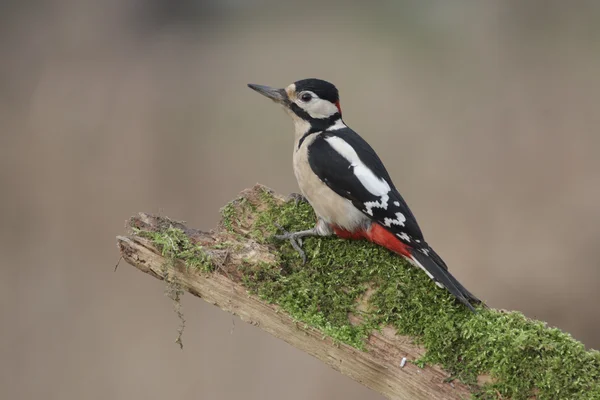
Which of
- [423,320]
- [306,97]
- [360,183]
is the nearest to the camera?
[423,320]

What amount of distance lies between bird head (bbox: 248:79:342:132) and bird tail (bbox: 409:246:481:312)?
0.64 m

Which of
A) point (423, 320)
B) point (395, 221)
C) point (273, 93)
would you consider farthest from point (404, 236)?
point (273, 93)

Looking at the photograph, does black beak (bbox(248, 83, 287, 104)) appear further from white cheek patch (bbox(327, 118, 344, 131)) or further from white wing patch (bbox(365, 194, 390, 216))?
white wing patch (bbox(365, 194, 390, 216))

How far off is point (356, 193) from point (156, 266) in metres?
0.75

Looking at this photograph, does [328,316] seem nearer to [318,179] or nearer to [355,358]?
[355,358]

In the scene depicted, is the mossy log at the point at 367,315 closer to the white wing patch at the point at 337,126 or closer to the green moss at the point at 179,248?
the green moss at the point at 179,248

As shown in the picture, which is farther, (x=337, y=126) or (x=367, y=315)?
(x=337, y=126)

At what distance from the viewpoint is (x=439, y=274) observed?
2184 millimetres

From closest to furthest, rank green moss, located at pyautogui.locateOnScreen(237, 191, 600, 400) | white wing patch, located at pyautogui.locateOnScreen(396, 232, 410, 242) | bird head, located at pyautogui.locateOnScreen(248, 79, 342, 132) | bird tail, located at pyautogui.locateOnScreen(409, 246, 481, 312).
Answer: green moss, located at pyautogui.locateOnScreen(237, 191, 600, 400) → bird tail, located at pyautogui.locateOnScreen(409, 246, 481, 312) → white wing patch, located at pyautogui.locateOnScreen(396, 232, 410, 242) → bird head, located at pyautogui.locateOnScreen(248, 79, 342, 132)

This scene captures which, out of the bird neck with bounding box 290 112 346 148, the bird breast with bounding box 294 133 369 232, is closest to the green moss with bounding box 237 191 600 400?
the bird breast with bounding box 294 133 369 232

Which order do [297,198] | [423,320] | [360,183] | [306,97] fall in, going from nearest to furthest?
[423,320] → [360,183] → [306,97] → [297,198]

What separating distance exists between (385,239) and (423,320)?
0.32 meters

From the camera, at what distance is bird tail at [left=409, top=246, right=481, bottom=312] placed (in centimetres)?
214

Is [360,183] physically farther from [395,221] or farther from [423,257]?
[423,257]
